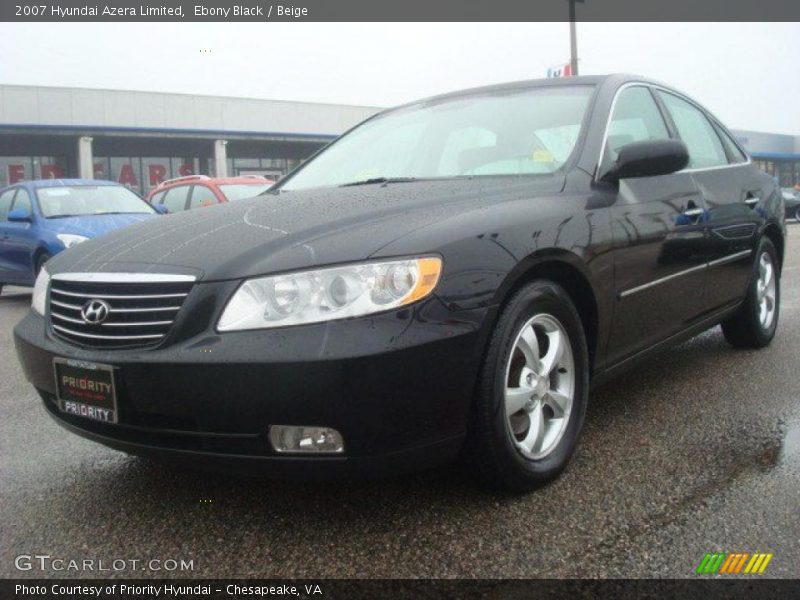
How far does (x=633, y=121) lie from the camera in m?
3.56

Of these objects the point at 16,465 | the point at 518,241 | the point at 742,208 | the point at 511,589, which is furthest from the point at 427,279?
the point at 742,208

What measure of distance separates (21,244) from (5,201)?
1.20 m

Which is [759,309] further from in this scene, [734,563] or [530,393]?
[734,563]

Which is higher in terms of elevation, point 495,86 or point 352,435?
point 495,86

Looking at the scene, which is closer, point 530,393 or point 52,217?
point 530,393

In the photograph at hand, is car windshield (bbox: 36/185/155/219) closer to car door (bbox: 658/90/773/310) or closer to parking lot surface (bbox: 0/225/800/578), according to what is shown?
parking lot surface (bbox: 0/225/800/578)

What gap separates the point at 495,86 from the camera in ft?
12.5

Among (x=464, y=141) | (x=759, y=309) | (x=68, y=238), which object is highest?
(x=464, y=141)

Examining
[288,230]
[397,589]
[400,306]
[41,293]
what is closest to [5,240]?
[41,293]

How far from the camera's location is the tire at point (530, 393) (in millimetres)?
2342

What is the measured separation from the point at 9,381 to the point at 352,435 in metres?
3.32

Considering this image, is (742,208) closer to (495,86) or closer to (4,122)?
(495,86)

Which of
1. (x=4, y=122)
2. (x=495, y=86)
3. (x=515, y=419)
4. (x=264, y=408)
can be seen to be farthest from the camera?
(x=4, y=122)

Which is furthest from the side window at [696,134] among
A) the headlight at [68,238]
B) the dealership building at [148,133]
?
the dealership building at [148,133]
